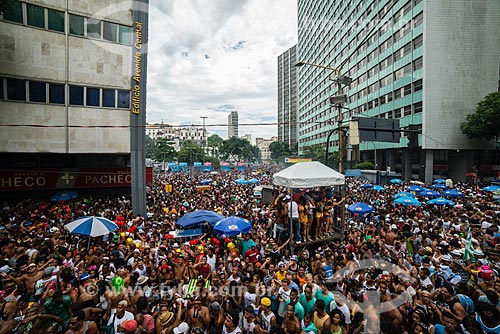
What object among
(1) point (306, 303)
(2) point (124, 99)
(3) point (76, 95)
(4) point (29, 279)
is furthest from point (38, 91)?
(1) point (306, 303)

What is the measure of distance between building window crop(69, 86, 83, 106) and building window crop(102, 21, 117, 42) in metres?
3.48

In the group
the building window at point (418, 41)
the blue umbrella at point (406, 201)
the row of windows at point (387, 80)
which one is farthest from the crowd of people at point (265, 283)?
the building window at point (418, 41)

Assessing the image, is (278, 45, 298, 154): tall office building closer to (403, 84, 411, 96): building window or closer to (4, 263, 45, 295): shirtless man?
(403, 84, 411, 96): building window

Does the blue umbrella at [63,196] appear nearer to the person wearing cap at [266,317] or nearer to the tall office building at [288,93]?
the person wearing cap at [266,317]

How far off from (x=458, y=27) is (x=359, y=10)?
2078 cm

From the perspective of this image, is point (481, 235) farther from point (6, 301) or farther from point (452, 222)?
point (6, 301)

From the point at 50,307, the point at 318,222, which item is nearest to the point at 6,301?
the point at 50,307

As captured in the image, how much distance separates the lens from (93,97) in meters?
15.5

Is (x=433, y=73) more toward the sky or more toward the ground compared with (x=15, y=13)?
more toward the sky

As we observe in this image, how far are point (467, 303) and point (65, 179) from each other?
68.8 feet

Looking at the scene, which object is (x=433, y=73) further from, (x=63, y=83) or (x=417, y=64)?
(x=63, y=83)

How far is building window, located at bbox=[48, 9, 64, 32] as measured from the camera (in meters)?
14.3

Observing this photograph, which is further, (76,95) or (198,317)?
(76,95)

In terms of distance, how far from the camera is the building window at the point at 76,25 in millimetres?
14859
